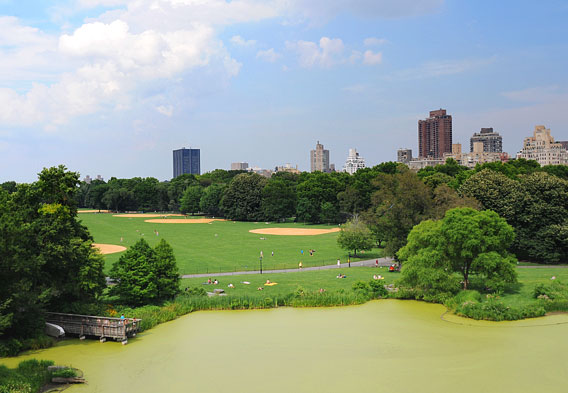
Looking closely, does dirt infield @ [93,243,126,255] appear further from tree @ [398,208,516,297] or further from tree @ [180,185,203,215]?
tree @ [180,185,203,215]

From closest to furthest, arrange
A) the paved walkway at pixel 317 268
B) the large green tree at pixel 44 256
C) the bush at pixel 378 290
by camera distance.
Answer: the large green tree at pixel 44 256, the bush at pixel 378 290, the paved walkway at pixel 317 268

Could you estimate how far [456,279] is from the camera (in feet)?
139

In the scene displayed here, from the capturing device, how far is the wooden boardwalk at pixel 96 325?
31.1 m

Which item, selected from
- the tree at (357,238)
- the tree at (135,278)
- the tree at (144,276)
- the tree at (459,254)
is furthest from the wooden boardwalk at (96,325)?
the tree at (357,238)

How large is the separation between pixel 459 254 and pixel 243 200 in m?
82.6

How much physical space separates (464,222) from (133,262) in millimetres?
25455

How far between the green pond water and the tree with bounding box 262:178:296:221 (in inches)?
3062

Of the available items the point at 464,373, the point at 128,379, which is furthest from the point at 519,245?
the point at 128,379

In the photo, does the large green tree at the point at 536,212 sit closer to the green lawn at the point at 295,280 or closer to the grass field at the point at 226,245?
the grass field at the point at 226,245

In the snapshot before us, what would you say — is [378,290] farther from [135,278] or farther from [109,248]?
[109,248]

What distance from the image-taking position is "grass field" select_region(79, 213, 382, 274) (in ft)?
187

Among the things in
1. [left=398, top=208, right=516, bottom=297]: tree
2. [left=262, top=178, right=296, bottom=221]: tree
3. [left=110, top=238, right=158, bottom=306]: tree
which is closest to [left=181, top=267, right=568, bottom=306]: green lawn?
[left=398, top=208, right=516, bottom=297]: tree

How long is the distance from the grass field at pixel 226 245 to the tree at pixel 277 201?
946cm

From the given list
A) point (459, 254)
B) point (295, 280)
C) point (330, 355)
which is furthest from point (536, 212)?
point (330, 355)
